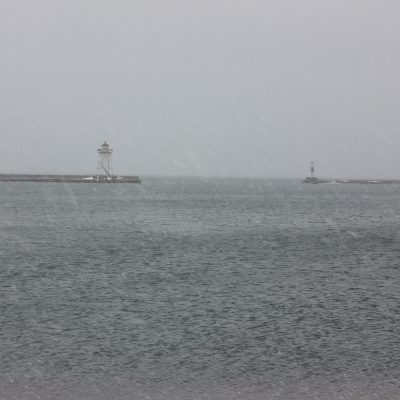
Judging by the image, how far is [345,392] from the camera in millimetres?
13062

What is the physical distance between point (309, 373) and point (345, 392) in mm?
1630

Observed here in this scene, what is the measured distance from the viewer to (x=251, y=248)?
46.6 m

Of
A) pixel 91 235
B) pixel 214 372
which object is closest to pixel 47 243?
pixel 91 235

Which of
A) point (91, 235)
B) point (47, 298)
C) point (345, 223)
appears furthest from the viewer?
point (345, 223)

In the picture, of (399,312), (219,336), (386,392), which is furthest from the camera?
(399,312)

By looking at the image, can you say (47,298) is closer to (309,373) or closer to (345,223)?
(309,373)

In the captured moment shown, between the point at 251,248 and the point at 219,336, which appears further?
the point at 251,248

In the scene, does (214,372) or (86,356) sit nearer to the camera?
(214,372)

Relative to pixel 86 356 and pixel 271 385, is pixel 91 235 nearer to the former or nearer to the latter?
pixel 86 356

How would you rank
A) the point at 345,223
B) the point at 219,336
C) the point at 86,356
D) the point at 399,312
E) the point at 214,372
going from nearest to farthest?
1. the point at 214,372
2. the point at 86,356
3. the point at 219,336
4. the point at 399,312
5. the point at 345,223

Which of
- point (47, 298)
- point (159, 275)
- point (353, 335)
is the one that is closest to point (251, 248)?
point (159, 275)

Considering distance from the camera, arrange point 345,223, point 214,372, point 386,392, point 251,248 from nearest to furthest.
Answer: point 386,392 < point 214,372 < point 251,248 < point 345,223

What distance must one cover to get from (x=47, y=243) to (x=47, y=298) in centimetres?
2453

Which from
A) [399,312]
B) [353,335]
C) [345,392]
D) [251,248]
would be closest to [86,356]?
[345,392]
